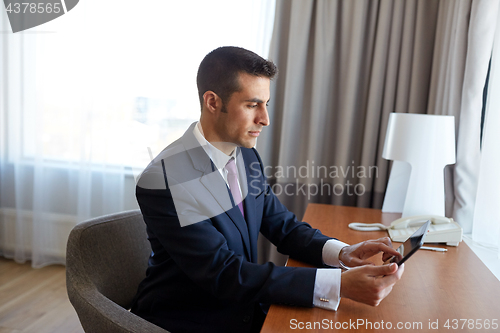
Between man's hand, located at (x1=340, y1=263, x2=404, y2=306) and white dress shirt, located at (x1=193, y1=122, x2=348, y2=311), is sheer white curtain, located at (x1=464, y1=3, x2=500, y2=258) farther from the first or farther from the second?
man's hand, located at (x1=340, y1=263, x2=404, y2=306)

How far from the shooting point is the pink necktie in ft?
4.17

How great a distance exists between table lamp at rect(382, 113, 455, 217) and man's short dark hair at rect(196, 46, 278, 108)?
0.78 metres

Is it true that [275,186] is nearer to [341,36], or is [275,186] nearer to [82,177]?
[341,36]

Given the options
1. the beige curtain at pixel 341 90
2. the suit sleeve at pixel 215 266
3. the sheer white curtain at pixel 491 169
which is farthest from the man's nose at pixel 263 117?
the beige curtain at pixel 341 90

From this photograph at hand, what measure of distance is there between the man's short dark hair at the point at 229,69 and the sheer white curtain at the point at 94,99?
52.7 inches

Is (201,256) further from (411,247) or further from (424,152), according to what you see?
(424,152)

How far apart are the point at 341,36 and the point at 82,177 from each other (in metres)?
2.08

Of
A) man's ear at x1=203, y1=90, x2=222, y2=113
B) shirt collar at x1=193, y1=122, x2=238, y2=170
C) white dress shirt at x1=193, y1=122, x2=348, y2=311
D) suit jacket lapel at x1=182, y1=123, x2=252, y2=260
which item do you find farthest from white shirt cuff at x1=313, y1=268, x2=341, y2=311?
man's ear at x1=203, y1=90, x2=222, y2=113

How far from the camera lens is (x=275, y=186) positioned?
8.45 ft

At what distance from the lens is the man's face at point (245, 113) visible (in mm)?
1218

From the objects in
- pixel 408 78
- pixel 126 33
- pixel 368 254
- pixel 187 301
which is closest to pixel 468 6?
pixel 408 78

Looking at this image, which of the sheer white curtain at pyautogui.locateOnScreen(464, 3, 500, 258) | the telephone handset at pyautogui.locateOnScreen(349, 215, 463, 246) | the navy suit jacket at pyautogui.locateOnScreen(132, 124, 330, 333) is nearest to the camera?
the navy suit jacket at pyautogui.locateOnScreen(132, 124, 330, 333)

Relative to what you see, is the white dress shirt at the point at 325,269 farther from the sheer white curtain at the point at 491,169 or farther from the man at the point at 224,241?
the sheer white curtain at the point at 491,169

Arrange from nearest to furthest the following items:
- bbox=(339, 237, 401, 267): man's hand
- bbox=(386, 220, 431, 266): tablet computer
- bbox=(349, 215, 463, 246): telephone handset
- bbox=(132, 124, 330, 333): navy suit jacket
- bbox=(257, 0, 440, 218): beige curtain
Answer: bbox=(386, 220, 431, 266): tablet computer → bbox=(132, 124, 330, 333): navy suit jacket → bbox=(339, 237, 401, 267): man's hand → bbox=(349, 215, 463, 246): telephone handset → bbox=(257, 0, 440, 218): beige curtain
